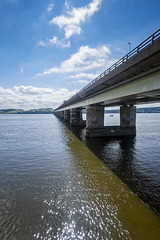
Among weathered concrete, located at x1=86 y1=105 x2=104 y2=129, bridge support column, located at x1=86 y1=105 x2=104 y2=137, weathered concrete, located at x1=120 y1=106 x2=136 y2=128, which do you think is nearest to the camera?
bridge support column, located at x1=86 y1=105 x2=104 y2=137

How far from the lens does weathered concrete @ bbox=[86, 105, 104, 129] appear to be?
2737 centimetres

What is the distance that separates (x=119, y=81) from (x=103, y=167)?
1050 centimetres

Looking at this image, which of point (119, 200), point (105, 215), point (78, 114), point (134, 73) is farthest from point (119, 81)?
point (78, 114)

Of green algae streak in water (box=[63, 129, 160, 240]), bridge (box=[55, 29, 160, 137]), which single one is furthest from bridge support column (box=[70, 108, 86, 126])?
green algae streak in water (box=[63, 129, 160, 240])

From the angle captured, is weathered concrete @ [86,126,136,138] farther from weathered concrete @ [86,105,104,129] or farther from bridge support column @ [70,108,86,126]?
bridge support column @ [70,108,86,126]

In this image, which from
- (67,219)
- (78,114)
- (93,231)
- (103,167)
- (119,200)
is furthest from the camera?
(78,114)

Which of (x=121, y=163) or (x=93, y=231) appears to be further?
(x=121, y=163)

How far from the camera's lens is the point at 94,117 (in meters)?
27.6

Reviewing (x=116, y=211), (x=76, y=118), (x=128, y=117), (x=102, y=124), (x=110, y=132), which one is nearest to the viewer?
(x=116, y=211)

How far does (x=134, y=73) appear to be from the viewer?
12.5 m

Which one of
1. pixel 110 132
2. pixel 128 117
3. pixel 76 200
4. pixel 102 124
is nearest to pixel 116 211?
pixel 76 200

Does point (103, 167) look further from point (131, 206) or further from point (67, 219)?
point (67, 219)

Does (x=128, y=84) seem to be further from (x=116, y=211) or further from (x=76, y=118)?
(x=76, y=118)

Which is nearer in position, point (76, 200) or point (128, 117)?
point (76, 200)
